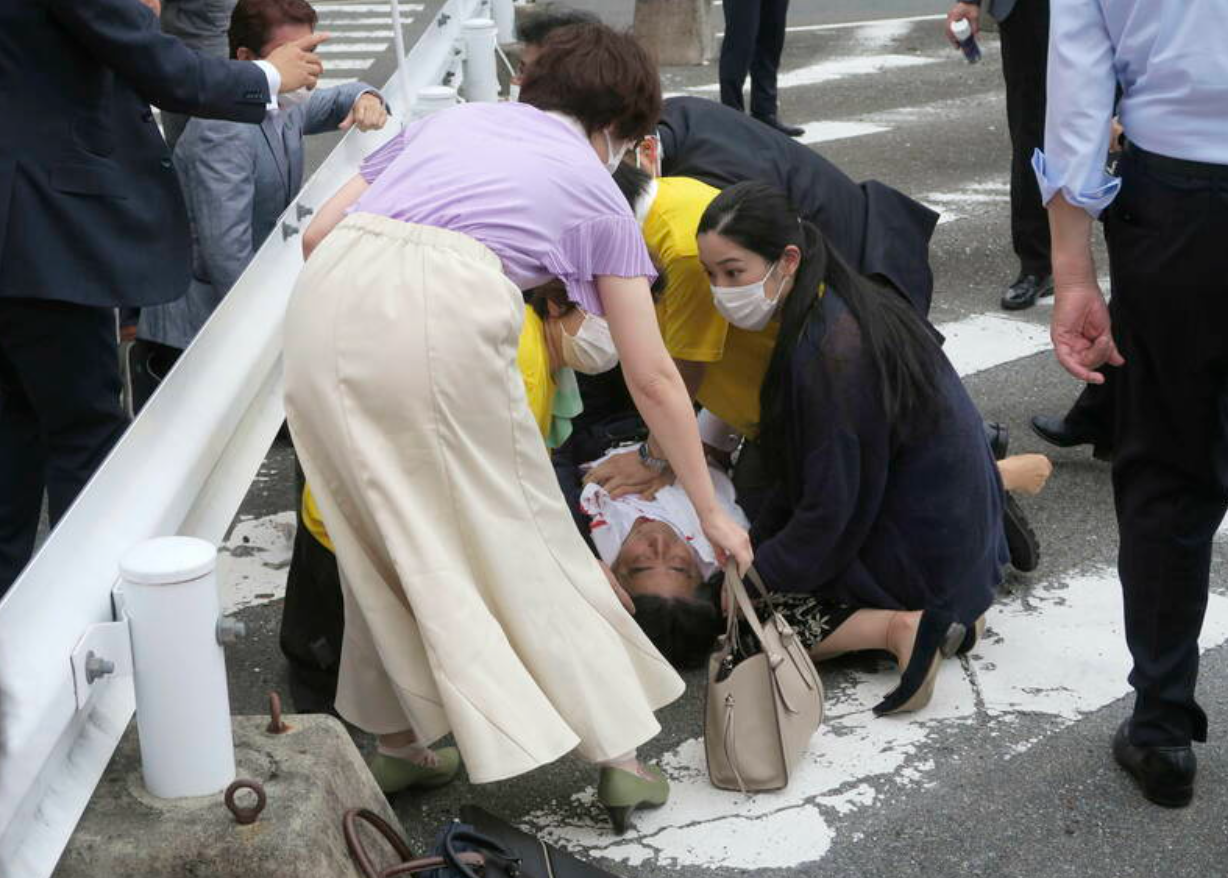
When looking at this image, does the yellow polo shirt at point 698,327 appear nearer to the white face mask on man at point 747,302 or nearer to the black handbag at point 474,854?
the white face mask on man at point 747,302

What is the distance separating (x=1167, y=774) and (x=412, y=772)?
1.45m

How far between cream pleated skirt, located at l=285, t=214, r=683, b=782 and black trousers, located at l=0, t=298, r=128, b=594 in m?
0.68

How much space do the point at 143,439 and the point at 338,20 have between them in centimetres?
959

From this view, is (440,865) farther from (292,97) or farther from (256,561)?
(292,97)

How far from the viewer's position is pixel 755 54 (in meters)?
9.20

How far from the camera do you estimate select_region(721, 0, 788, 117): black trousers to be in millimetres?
8906

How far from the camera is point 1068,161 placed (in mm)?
3076

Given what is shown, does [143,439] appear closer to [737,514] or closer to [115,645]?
[115,645]

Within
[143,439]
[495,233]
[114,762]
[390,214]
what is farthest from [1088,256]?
[114,762]

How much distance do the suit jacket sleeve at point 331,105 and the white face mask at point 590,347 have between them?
5.78 ft

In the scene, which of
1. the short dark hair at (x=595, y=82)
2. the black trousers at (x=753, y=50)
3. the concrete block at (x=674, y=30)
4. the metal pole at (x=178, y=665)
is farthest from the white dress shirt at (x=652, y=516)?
the concrete block at (x=674, y=30)

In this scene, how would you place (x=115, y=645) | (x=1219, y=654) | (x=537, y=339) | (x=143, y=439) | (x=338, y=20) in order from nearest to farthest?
(x=115, y=645) < (x=143, y=439) < (x=537, y=339) < (x=1219, y=654) < (x=338, y=20)

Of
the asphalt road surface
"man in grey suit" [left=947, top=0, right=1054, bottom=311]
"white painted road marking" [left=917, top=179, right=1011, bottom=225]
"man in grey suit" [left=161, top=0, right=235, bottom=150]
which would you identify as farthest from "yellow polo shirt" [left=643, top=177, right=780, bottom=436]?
"white painted road marking" [left=917, top=179, right=1011, bottom=225]

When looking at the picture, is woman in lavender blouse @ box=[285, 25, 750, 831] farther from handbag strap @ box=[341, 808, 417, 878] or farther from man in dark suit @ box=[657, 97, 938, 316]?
man in dark suit @ box=[657, 97, 938, 316]
